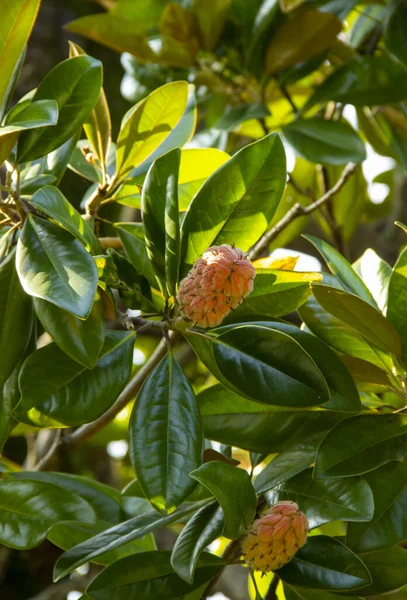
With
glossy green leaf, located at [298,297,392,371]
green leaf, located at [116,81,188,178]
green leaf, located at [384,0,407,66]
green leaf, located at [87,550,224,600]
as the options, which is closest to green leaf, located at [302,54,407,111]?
green leaf, located at [384,0,407,66]

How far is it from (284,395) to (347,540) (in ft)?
0.61

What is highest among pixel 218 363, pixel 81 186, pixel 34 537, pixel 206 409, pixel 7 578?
pixel 218 363

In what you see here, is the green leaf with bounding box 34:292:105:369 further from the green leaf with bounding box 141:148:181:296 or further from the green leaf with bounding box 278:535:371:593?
the green leaf with bounding box 278:535:371:593

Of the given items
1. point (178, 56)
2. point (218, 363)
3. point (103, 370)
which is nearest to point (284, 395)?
point (218, 363)

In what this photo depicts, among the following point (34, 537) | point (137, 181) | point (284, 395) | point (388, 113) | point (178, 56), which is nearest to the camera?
point (284, 395)

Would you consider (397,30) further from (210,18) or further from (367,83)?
(210,18)

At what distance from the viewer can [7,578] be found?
5.96 ft

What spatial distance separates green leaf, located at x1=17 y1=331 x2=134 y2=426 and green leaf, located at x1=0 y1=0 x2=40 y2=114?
26 centimetres

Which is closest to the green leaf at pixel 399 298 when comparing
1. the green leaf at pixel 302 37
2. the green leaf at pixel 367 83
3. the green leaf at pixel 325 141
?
the green leaf at pixel 325 141

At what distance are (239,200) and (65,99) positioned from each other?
0.71ft

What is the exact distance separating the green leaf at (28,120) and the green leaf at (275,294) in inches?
9.8

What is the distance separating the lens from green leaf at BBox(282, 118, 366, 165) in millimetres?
1362

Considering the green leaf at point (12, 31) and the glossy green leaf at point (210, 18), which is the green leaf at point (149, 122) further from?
the glossy green leaf at point (210, 18)

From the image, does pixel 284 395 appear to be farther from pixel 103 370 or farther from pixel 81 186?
pixel 81 186
